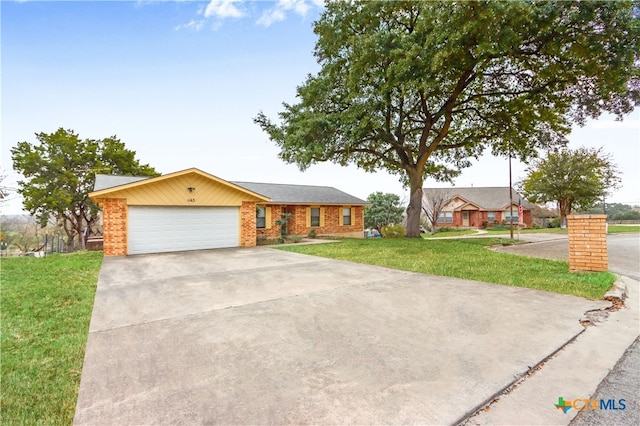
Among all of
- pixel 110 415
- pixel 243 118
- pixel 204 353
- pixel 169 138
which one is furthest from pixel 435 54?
pixel 169 138

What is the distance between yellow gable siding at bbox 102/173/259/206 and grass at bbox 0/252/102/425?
4840 mm

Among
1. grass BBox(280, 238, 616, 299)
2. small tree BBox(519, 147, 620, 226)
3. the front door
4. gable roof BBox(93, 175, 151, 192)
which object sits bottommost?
grass BBox(280, 238, 616, 299)

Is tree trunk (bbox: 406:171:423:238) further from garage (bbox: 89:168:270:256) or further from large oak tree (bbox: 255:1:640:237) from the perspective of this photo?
garage (bbox: 89:168:270:256)

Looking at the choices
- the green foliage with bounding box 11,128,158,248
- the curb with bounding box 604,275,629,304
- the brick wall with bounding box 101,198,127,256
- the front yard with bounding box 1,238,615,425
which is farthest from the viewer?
the green foliage with bounding box 11,128,158,248

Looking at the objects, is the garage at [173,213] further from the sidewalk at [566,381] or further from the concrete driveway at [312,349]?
the sidewalk at [566,381]

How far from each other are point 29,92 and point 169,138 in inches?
256

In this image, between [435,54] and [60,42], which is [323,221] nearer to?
[435,54]

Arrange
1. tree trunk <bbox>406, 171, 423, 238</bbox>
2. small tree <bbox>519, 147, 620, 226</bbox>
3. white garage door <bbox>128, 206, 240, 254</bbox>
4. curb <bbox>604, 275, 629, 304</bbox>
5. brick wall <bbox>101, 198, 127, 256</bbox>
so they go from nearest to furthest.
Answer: curb <bbox>604, 275, 629, 304</bbox>, brick wall <bbox>101, 198, 127, 256</bbox>, white garage door <bbox>128, 206, 240, 254</bbox>, tree trunk <bbox>406, 171, 423, 238</bbox>, small tree <bbox>519, 147, 620, 226</bbox>

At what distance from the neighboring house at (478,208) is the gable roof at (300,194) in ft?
51.2

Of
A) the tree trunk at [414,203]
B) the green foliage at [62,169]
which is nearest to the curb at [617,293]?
the tree trunk at [414,203]

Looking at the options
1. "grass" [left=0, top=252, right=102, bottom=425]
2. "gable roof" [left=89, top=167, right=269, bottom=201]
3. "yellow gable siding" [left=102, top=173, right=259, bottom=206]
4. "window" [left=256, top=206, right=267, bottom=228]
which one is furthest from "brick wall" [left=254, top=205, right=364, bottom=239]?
"grass" [left=0, top=252, right=102, bottom=425]

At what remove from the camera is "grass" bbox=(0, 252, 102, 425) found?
84.6 inches

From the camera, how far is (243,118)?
621 inches

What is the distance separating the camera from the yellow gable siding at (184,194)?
11.1 meters
